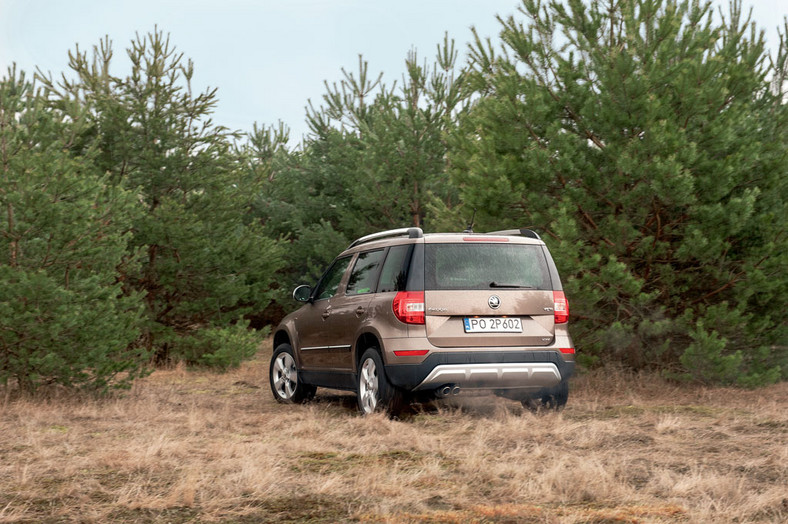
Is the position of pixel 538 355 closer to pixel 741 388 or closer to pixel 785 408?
pixel 785 408

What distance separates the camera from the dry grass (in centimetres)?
454

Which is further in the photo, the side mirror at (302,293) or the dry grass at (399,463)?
the side mirror at (302,293)

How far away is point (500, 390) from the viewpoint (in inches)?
330

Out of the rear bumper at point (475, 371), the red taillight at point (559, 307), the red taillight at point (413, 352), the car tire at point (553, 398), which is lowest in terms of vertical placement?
the car tire at point (553, 398)

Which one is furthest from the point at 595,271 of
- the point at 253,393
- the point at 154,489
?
the point at 154,489

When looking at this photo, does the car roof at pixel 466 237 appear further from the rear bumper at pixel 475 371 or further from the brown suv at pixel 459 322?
the rear bumper at pixel 475 371

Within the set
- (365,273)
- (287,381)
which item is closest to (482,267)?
(365,273)

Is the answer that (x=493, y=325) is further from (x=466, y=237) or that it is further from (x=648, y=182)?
(x=648, y=182)

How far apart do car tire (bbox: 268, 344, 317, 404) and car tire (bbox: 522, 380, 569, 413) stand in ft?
9.49

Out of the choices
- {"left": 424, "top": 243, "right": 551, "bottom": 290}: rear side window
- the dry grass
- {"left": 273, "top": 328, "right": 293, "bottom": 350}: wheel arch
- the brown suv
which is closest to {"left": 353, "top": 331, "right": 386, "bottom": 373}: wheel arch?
the brown suv

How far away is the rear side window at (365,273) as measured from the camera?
8.77 metres

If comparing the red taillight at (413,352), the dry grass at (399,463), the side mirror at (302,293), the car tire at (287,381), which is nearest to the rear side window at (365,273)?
the side mirror at (302,293)

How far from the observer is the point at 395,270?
8266 millimetres

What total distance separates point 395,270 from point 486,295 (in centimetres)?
92
